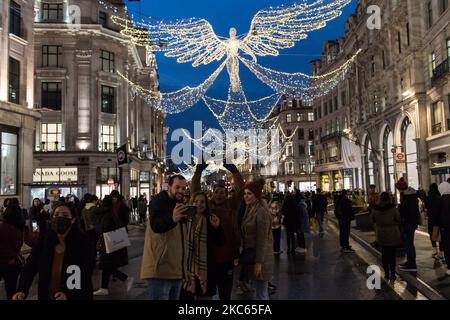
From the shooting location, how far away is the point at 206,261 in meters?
5.43

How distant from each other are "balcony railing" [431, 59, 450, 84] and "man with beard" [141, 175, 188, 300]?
83.8 feet

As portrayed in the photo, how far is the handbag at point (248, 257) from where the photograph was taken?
585 centimetres

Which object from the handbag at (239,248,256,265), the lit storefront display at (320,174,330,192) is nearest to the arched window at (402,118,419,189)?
the lit storefront display at (320,174,330,192)

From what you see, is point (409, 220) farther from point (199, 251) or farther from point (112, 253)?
point (112, 253)

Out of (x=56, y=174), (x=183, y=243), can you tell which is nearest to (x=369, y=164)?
(x=56, y=174)

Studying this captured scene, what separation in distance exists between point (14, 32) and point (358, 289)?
26.5 meters

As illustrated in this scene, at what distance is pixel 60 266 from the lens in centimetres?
446

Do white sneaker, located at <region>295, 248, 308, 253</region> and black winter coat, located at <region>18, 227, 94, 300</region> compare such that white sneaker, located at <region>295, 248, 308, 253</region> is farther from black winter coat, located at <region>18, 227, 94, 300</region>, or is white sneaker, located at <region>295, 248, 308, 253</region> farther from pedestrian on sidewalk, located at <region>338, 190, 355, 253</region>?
black winter coat, located at <region>18, 227, 94, 300</region>

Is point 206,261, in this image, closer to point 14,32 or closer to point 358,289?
point 358,289

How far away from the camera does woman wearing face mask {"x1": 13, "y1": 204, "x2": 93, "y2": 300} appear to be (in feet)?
14.4

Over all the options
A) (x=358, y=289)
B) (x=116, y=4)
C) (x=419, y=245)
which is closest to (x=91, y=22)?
(x=116, y=4)

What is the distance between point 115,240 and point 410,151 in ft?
98.4

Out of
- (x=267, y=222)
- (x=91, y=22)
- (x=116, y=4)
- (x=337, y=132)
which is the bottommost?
(x=267, y=222)

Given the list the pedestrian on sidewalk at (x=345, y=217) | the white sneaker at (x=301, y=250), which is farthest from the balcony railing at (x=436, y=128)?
the white sneaker at (x=301, y=250)
